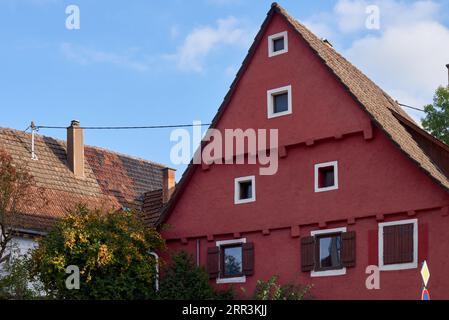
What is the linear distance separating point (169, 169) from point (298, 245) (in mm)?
10340

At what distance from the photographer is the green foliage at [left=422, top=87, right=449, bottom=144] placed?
3781 centimetres

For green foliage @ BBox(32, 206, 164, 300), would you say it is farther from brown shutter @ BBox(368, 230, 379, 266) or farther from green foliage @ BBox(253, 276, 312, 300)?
brown shutter @ BBox(368, 230, 379, 266)

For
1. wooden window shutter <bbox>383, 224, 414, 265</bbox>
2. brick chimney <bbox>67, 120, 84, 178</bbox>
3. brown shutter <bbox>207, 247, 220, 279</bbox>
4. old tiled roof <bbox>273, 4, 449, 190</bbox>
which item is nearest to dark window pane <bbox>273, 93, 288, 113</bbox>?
old tiled roof <bbox>273, 4, 449, 190</bbox>

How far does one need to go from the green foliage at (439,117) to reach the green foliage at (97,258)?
517 inches

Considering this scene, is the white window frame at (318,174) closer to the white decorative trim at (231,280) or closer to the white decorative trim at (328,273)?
the white decorative trim at (328,273)

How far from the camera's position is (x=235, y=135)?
102 feet

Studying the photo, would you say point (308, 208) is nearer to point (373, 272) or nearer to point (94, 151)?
point (373, 272)

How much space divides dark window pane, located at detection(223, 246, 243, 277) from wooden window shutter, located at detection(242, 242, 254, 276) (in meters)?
0.28

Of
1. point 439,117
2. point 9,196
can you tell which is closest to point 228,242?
point 9,196

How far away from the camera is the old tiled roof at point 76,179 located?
39.1 m

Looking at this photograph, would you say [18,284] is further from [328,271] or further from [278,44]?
[278,44]

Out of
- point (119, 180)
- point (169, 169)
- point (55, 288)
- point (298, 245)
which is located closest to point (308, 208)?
point (298, 245)

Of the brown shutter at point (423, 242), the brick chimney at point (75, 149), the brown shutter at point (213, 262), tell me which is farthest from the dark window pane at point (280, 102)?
the brick chimney at point (75, 149)

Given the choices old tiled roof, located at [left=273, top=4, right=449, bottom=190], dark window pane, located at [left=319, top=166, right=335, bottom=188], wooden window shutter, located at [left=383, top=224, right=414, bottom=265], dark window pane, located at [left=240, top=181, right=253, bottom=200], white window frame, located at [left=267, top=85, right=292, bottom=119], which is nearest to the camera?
wooden window shutter, located at [left=383, top=224, right=414, bottom=265]
